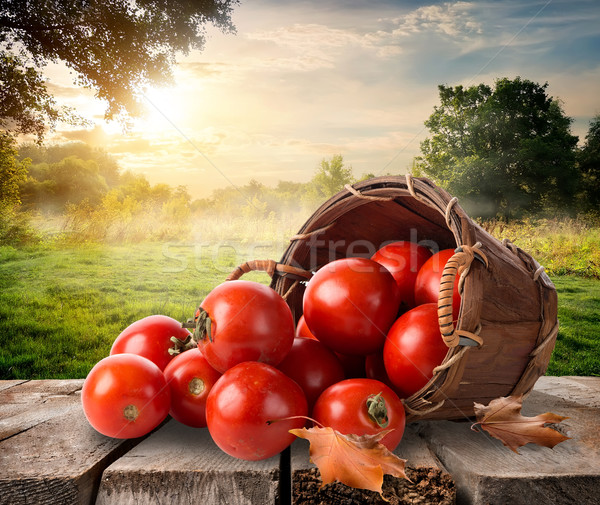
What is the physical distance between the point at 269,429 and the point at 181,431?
1.32 ft

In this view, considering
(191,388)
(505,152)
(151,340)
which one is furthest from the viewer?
(505,152)

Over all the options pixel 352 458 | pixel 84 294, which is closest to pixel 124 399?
pixel 352 458

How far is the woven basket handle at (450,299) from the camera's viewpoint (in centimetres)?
119

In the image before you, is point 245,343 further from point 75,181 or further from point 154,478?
point 75,181

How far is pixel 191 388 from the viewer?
4.61ft

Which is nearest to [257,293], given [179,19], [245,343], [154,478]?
[245,343]

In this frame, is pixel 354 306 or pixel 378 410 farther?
pixel 354 306

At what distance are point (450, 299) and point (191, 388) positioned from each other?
769 mm

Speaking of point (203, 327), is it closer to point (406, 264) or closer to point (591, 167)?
point (406, 264)

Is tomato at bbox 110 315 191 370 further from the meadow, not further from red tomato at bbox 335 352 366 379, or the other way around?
the meadow

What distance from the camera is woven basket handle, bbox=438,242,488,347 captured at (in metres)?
1.19

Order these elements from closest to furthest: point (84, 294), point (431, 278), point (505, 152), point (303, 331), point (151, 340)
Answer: point (431, 278) → point (151, 340) → point (303, 331) → point (84, 294) → point (505, 152)

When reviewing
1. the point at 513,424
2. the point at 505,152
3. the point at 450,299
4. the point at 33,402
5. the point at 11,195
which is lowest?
the point at 33,402

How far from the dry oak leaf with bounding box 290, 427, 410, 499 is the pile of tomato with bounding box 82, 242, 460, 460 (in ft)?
0.22
